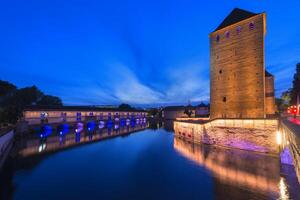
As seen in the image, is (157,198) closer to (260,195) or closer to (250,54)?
(260,195)

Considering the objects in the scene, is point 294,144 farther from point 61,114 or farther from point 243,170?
point 61,114

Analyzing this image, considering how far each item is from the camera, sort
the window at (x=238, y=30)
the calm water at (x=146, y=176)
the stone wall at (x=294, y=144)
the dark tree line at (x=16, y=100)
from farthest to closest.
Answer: the dark tree line at (x=16, y=100) < the window at (x=238, y=30) < the calm water at (x=146, y=176) < the stone wall at (x=294, y=144)

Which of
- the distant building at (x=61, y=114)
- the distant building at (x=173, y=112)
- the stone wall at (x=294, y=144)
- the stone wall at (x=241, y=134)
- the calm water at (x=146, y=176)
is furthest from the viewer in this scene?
the distant building at (x=173, y=112)

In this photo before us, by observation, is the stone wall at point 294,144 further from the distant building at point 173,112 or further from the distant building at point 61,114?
the distant building at point 173,112

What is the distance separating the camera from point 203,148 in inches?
915

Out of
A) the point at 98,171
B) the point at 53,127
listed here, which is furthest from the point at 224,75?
the point at 53,127

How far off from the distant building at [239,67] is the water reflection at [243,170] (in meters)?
6.58

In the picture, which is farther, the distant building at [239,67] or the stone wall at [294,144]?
the distant building at [239,67]

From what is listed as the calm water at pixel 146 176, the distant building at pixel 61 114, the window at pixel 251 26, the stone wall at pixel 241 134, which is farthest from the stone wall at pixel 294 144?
the distant building at pixel 61 114

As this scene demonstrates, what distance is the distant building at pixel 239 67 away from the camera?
76.6ft

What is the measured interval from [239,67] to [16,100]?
41493 mm

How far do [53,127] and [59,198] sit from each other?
107ft

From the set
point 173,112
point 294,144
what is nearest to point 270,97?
point 294,144

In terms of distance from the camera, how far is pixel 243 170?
589 inches
